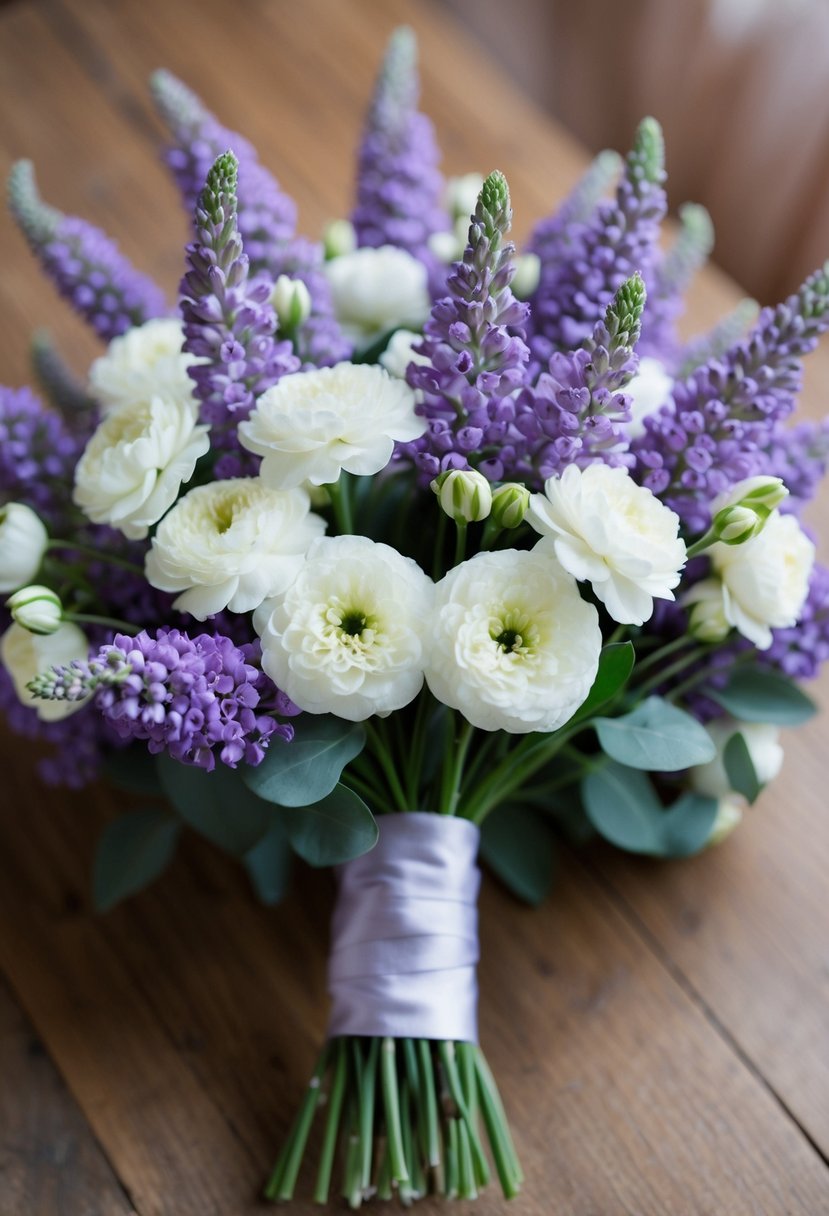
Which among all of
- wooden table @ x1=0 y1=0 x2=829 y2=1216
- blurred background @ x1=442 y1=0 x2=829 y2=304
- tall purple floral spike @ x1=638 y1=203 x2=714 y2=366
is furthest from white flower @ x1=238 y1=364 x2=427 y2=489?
blurred background @ x1=442 y1=0 x2=829 y2=304

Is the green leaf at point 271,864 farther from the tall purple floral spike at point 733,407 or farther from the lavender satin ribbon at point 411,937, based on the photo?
the tall purple floral spike at point 733,407

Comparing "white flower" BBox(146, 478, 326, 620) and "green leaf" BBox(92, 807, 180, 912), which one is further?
"green leaf" BBox(92, 807, 180, 912)

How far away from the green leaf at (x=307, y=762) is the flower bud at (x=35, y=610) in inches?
5.4

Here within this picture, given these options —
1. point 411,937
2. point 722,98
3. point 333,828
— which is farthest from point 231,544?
point 722,98

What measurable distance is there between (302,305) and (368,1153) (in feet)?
1.77

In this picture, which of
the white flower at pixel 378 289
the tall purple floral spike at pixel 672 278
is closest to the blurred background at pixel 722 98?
the tall purple floral spike at pixel 672 278

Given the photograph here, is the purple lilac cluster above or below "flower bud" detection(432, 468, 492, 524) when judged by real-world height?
below

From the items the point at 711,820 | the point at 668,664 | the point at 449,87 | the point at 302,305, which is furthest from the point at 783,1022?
the point at 449,87

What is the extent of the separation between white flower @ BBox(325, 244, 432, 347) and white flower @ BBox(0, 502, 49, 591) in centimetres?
27

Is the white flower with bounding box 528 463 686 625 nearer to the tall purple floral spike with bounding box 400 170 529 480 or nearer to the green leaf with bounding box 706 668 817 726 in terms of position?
the tall purple floral spike with bounding box 400 170 529 480

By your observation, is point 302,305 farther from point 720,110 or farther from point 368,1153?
point 720,110

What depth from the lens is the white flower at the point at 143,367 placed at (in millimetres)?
719

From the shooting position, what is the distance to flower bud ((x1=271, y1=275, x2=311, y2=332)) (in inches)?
28.3

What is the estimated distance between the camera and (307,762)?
636mm
